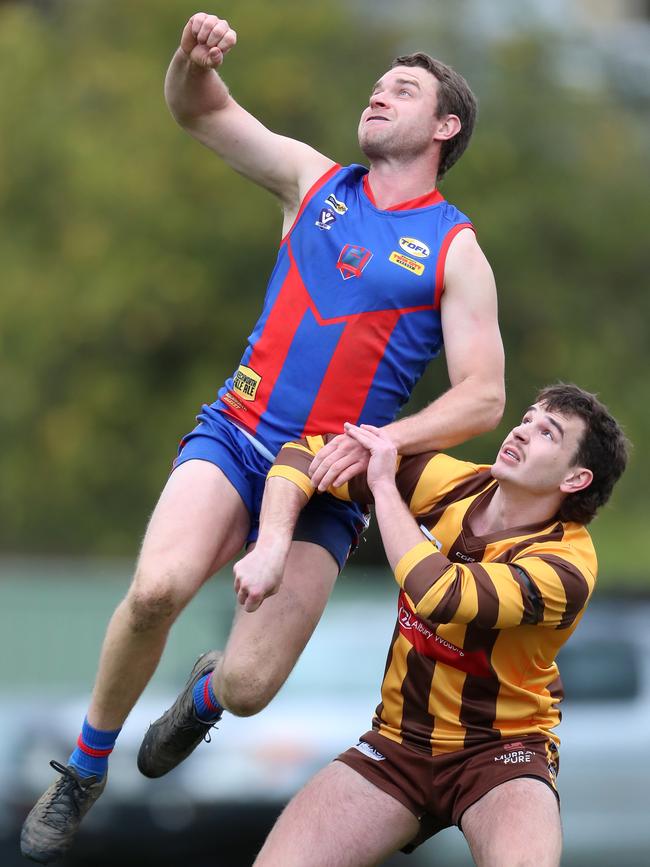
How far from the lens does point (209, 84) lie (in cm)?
530

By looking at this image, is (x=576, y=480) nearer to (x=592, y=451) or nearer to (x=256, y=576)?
(x=592, y=451)

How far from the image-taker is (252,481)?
5.26 meters

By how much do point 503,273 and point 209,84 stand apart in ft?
33.1

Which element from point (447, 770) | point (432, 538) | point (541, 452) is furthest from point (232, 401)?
point (447, 770)

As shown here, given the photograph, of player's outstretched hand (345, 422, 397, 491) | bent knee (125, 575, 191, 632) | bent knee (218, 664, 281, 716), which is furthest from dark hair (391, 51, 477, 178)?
bent knee (218, 664, 281, 716)

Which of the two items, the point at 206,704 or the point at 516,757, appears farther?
the point at 206,704

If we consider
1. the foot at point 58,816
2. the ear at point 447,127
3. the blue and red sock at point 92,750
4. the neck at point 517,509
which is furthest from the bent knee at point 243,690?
the ear at point 447,127

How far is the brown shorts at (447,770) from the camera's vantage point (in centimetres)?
496

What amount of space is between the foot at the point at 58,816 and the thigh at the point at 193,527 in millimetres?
909

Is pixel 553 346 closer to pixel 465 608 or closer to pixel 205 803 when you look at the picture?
pixel 205 803

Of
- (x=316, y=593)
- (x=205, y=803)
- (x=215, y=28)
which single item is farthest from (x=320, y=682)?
(x=215, y=28)

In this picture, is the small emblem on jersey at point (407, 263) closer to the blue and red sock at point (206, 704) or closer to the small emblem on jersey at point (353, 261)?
the small emblem on jersey at point (353, 261)

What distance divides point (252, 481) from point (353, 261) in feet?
2.78

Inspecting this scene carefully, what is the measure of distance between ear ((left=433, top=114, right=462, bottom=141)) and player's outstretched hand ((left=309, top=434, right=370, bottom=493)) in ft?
3.88
